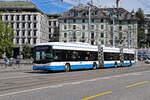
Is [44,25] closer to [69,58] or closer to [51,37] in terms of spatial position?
[51,37]

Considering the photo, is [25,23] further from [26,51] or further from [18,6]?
[26,51]

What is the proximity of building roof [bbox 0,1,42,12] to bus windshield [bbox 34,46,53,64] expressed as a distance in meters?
64.4

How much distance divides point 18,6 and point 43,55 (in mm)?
69781

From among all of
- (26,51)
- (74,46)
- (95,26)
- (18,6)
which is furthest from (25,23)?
(74,46)

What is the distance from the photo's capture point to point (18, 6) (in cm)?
8912

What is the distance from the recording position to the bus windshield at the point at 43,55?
22855 millimetres

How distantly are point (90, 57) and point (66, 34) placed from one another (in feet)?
188

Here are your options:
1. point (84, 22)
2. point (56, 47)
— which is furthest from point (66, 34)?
point (56, 47)

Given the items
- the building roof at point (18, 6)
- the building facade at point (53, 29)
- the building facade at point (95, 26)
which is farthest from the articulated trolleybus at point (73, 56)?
the building facade at point (53, 29)

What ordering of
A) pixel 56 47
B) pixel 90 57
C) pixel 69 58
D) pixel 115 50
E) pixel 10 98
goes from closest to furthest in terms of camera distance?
pixel 10 98, pixel 56 47, pixel 69 58, pixel 90 57, pixel 115 50

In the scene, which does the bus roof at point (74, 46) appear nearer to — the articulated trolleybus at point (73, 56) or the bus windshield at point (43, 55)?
the articulated trolleybus at point (73, 56)

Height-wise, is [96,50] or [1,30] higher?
[1,30]

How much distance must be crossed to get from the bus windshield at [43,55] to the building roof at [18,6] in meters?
64.4

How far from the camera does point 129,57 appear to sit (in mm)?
39688
